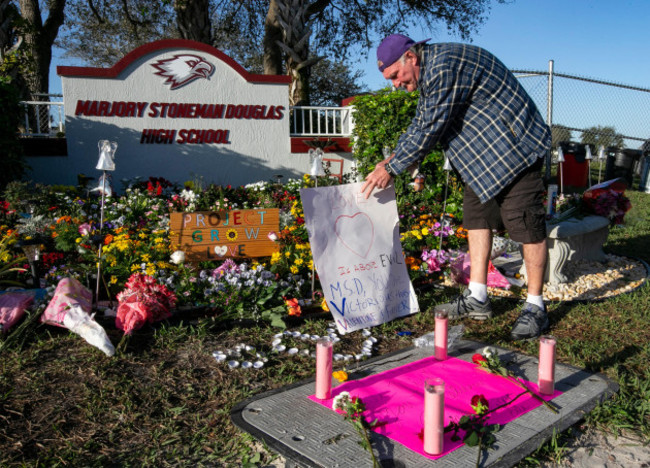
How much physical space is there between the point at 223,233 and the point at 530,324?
215 centimetres

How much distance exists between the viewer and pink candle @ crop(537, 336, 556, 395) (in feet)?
7.43

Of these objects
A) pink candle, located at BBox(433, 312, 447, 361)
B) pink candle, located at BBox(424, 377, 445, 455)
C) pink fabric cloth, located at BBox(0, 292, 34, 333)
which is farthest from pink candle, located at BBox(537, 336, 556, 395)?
pink fabric cloth, located at BBox(0, 292, 34, 333)

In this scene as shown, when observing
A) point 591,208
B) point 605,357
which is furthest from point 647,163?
point 605,357

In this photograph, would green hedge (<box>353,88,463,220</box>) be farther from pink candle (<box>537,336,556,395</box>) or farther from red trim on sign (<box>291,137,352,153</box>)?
pink candle (<box>537,336,556,395</box>)

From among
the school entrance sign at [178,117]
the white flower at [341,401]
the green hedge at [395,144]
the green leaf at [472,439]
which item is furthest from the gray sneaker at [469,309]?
the school entrance sign at [178,117]

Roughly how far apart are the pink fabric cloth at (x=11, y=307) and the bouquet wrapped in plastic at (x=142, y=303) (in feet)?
1.77

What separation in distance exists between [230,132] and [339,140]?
6.55 ft

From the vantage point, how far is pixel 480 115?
306 centimetres

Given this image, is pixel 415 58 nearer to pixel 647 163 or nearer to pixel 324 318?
pixel 324 318

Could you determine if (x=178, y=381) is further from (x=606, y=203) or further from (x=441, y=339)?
(x=606, y=203)

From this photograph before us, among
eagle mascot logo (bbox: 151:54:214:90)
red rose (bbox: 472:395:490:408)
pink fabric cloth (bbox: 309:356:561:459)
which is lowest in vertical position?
pink fabric cloth (bbox: 309:356:561:459)

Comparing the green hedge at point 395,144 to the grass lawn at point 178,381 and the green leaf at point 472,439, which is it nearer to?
the grass lawn at point 178,381

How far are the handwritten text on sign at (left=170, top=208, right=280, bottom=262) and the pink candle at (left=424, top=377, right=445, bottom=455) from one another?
2.22 metres

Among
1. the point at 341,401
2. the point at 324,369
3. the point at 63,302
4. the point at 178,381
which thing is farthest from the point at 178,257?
the point at 341,401
